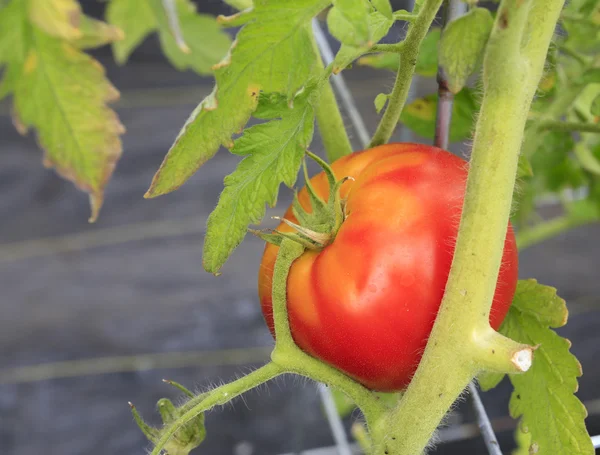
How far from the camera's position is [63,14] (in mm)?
442

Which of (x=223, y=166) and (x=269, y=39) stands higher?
(x=269, y=39)

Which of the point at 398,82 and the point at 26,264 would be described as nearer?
the point at 398,82

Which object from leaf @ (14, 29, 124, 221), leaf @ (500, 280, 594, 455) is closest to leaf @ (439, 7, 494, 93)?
leaf @ (500, 280, 594, 455)

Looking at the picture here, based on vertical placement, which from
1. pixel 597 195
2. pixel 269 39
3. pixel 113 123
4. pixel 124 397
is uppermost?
pixel 269 39

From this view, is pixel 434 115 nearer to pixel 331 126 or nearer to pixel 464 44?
pixel 331 126

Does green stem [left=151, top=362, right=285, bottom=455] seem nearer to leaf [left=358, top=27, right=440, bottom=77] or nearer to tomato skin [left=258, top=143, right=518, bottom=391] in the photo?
tomato skin [left=258, top=143, right=518, bottom=391]

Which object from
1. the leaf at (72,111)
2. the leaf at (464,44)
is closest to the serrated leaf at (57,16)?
the leaf at (72,111)

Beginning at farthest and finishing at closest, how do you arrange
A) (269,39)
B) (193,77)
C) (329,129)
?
(193,77) → (329,129) → (269,39)

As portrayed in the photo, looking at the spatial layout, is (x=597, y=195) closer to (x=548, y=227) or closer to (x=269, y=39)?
(x=548, y=227)

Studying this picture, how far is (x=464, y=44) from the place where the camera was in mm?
259

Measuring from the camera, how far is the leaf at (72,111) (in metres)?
0.46

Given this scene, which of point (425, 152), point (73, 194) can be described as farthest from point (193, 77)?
point (425, 152)

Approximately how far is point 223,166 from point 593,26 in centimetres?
181

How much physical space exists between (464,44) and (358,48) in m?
0.04
